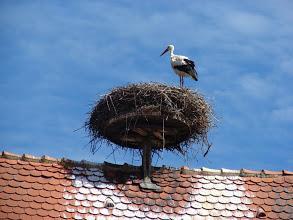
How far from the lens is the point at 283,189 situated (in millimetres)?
11859

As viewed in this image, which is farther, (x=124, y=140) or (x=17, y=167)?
(x=124, y=140)

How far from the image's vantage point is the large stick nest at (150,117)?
12188 millimetres

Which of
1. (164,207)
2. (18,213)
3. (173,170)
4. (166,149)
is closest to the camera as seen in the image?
(18,213)

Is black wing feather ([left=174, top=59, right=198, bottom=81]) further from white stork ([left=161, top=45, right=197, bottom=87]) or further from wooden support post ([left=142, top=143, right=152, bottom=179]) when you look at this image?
wooden support post ([left=142, top=143, right=152, bottom=179])

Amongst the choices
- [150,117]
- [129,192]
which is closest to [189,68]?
[150,117]

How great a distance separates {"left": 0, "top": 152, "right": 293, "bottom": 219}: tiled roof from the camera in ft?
36.0

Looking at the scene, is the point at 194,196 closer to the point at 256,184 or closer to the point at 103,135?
the point at 256,184

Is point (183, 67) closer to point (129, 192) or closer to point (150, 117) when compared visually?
point (150, 117)

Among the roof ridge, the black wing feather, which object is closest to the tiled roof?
the roof ridge

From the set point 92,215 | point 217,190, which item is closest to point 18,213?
point 92,215

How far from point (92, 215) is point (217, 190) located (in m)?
1.90

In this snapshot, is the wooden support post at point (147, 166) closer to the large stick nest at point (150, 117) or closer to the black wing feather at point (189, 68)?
the large stick nest at point (150, 117)

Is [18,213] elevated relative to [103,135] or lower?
lower

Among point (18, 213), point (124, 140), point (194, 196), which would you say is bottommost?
point (18, 213)
